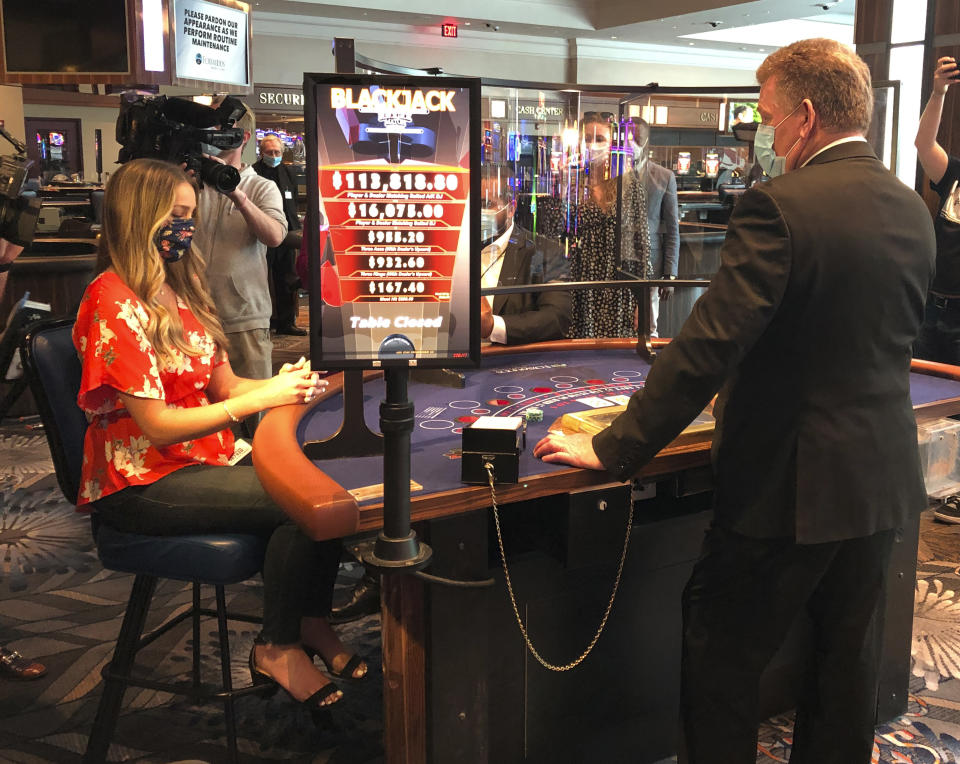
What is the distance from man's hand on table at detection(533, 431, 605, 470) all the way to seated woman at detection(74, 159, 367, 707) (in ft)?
1.84

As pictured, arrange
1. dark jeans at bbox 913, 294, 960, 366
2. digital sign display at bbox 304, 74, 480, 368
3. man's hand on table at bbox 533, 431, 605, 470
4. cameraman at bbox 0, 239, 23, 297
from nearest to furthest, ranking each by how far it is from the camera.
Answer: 1. digital sign display at bbox 304, 74, 480, 368
2. man's hand on table at bbox 533, 431, 605, 470
3. cameraman at bbox 0, 239, 23, 297
4. dark jeans at bbox 913, 294, 960, 366

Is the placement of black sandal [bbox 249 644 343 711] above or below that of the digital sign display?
below

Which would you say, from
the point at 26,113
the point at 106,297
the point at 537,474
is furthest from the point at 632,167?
the point at 26,113

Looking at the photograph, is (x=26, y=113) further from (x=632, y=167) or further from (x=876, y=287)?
(x=876, y=287)

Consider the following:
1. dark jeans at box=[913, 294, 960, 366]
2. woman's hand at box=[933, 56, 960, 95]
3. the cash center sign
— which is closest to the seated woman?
→ the cash center sign

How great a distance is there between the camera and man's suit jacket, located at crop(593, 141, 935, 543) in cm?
163

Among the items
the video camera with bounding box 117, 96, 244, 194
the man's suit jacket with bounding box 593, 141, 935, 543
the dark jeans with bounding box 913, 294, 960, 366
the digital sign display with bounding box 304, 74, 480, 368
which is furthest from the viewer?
the dark jeans with bounding box 913, 294, 960, 366

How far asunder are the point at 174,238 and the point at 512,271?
0.97 m

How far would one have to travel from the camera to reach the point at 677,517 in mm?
2260

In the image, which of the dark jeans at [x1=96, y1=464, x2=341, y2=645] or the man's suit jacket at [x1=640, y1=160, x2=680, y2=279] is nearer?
the dark jeans at [x1=96, y1=464, x2=341, y2=645]

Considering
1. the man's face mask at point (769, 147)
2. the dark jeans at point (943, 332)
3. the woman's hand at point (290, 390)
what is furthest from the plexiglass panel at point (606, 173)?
the dark jeans at point (943, 332)

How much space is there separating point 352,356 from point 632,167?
5.31 ft

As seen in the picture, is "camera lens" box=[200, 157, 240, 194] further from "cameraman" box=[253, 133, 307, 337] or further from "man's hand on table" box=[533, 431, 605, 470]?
"cameraman" box=[253, 133, 307, 337]

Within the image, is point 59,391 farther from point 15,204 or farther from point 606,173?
point 606,173
